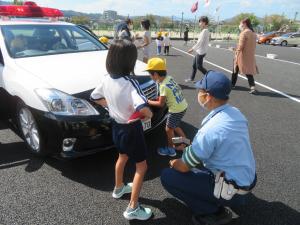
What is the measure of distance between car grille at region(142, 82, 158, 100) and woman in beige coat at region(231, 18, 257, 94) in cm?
393

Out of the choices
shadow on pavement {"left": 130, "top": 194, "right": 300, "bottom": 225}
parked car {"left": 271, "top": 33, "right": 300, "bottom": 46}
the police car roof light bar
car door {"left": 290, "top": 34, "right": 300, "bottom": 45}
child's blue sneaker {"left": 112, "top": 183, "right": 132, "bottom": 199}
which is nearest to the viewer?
shadow on pavement {"left": 130, "top": 194, "right": 300, "bottom": 225}

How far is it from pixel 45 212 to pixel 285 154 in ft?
9.69

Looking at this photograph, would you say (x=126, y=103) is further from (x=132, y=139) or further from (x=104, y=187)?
(x=104, y=187)

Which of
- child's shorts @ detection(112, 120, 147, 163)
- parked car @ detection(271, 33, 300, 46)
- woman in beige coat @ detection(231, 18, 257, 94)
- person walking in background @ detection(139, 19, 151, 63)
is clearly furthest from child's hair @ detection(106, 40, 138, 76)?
parked car @ detection(271, 33, 300, 46)

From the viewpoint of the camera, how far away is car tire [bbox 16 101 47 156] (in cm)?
327

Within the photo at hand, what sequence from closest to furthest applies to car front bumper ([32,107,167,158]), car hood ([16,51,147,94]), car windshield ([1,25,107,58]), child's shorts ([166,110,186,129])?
1. car front bumper ([32,107,167,158])
2. car hood ([16,51,147,94])
3. child's shorts ([166,110,186,129])
4. car windshield ([1,25,107,58])

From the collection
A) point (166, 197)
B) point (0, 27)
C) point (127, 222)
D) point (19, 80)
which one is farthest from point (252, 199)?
point (0, 27)

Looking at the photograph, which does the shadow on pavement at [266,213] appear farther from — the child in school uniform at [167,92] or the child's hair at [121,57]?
the child's hair at [121,57]

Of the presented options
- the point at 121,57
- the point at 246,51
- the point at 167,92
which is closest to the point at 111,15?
the point at 246,51

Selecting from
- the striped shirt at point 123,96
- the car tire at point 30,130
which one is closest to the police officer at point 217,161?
the striped shirt at point 123,96

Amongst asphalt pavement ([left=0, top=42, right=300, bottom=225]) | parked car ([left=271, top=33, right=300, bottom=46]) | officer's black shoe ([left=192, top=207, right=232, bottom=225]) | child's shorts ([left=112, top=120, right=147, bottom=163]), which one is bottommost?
parked car ([left=271, top=33, right=300, bottom=46])

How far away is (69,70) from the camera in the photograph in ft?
11.6

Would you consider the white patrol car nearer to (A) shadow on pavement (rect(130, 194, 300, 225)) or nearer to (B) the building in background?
→ (A) shadow on pavement (rect(130, 194, 300, 225))

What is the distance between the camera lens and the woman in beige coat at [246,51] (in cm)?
683
